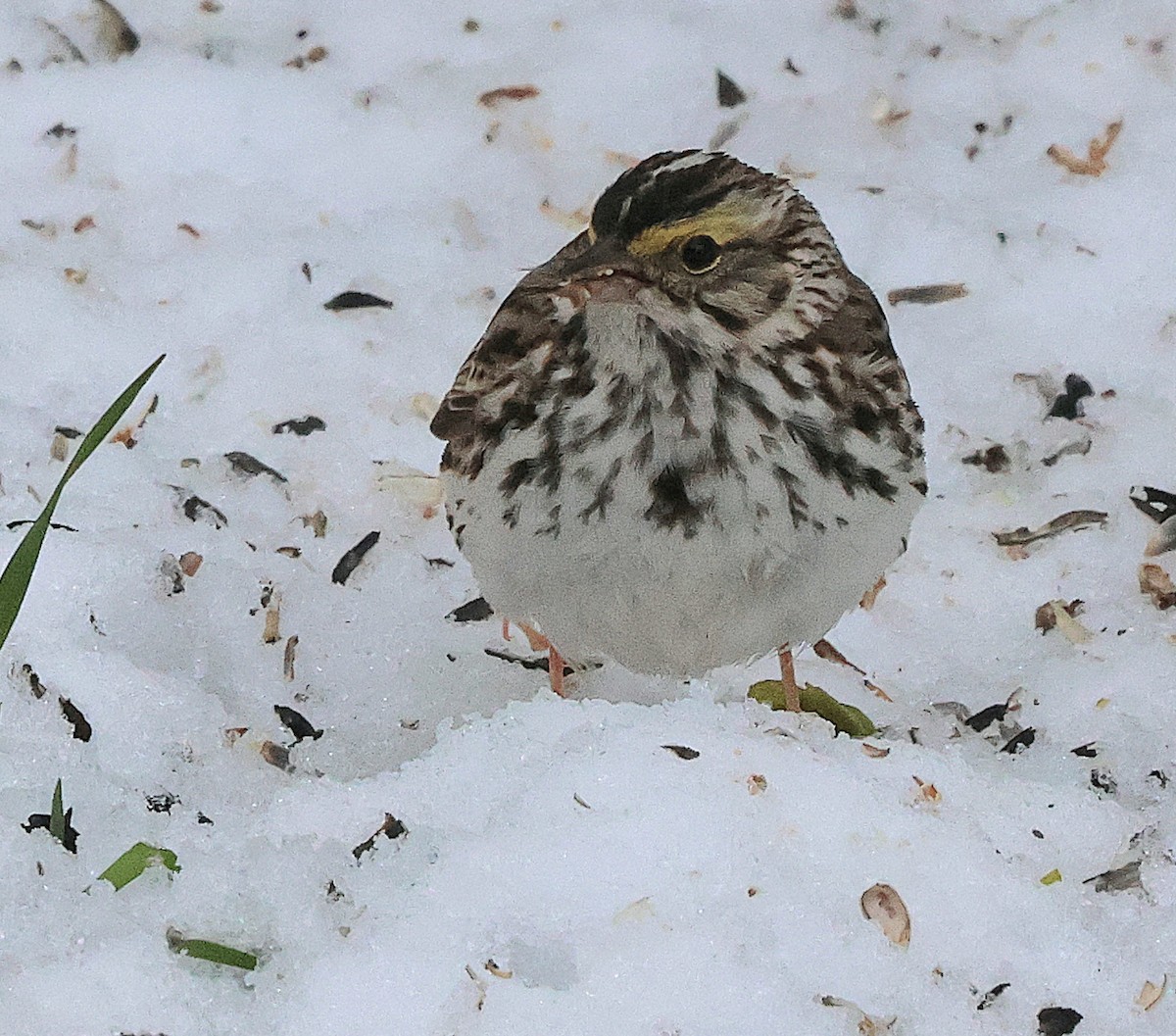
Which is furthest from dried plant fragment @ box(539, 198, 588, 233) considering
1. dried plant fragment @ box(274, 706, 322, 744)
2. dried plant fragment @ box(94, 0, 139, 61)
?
dried plant fragment @ box(274, 706, 322, 744)

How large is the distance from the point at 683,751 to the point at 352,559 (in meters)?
1.21

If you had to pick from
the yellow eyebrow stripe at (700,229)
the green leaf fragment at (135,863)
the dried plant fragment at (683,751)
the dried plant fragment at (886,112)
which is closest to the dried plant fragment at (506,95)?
the dried plant fragment at (886,112)

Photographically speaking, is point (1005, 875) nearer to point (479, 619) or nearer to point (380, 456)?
point (479, 619)

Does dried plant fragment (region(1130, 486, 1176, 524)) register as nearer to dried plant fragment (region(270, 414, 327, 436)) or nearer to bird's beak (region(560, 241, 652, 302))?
bird's beak (region(560, 241, 652, 302))

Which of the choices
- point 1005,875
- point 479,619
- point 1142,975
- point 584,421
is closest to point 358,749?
point 479,619

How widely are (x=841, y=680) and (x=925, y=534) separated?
19.5 inches

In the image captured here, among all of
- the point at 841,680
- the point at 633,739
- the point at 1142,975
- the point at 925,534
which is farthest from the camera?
the point at 925,534

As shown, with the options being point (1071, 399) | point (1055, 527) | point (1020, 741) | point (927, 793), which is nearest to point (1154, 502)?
point (1055, 527)

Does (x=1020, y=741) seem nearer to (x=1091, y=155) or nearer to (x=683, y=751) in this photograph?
(x=683, y=751)

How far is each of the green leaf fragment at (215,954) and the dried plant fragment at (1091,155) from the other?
3.29m

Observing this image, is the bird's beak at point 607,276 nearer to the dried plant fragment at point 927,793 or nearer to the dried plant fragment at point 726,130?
the dried plant fragment at point 927,793

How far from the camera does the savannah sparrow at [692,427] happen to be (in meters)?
Result: 2.78

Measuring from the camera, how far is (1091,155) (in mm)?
4844

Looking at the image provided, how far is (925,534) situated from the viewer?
4.03 m
